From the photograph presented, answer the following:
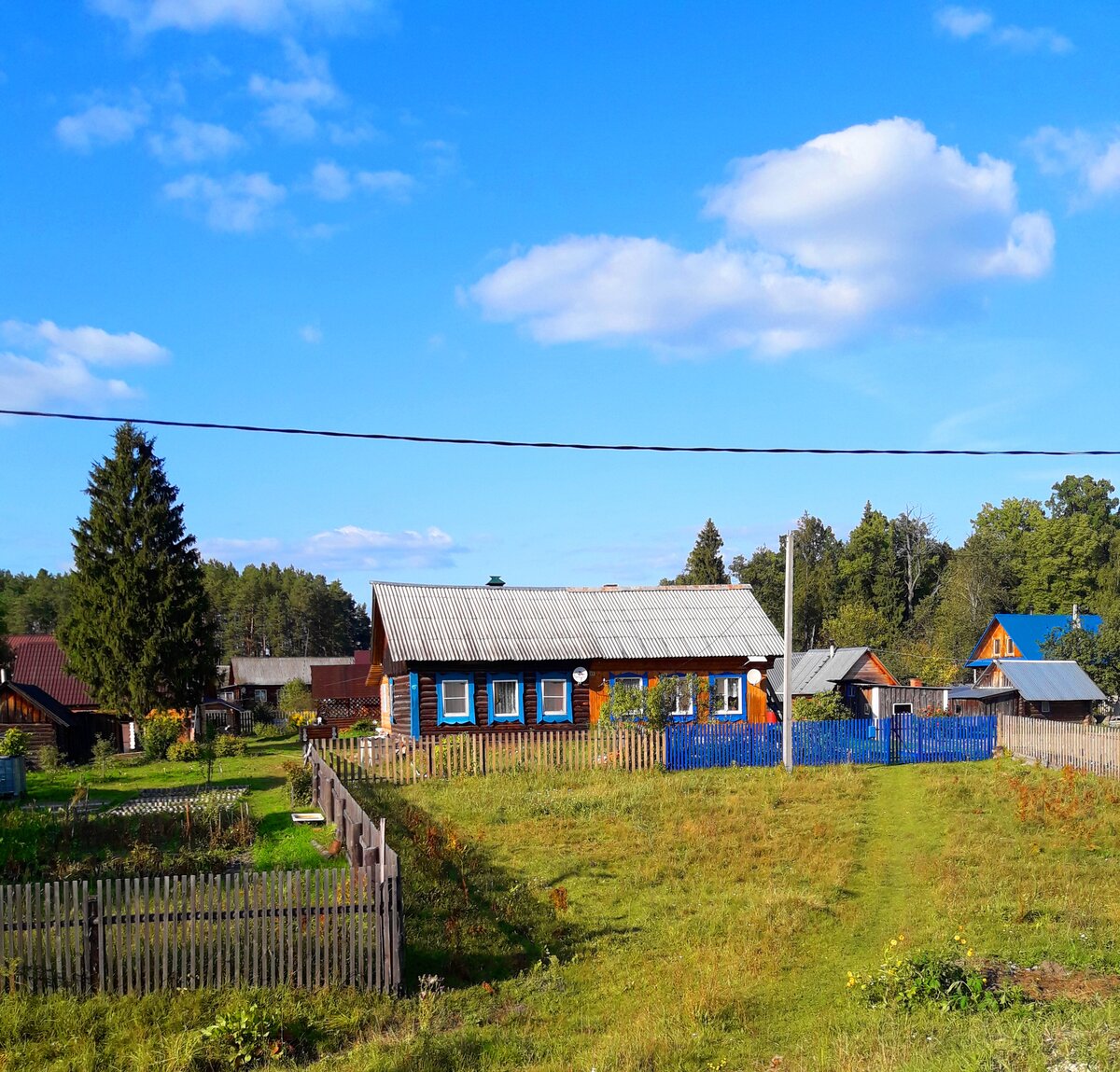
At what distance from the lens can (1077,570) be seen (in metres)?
88.6

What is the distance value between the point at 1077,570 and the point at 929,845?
266 ft

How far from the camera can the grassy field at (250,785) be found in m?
16.6

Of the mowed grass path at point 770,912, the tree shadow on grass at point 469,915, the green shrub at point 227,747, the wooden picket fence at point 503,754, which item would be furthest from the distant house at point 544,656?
the tree shadow on grass at point 469,915

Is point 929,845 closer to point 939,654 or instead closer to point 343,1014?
point 343,1014

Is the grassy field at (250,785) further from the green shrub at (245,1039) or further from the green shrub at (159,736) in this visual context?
the green shrub at (245,1039)

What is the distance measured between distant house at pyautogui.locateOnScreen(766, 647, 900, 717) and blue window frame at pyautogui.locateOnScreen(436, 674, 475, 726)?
62.8 feet

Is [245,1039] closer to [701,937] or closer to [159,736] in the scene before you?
[701,937]

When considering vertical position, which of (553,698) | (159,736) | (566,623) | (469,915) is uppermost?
(566,623)

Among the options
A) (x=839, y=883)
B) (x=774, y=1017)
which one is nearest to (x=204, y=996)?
(x=774, y=1017)

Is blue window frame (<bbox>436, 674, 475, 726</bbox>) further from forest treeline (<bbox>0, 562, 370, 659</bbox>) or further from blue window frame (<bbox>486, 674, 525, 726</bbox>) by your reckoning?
forest treeline (<bbox>0, 562, 370, 659</bbox>)

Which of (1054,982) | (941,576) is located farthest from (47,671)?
(941,576)

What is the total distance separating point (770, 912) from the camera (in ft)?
43.8

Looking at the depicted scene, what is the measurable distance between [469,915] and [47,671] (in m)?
43.7

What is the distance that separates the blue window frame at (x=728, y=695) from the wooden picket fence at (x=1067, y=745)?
834 cm
